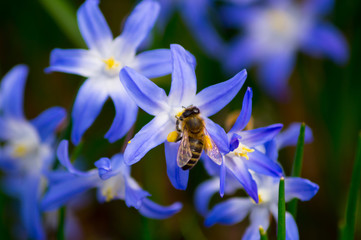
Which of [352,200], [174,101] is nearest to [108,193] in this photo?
[174,101]

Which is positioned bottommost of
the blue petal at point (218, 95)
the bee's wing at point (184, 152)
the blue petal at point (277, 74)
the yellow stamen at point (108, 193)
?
the blue petal at point (277, 74)

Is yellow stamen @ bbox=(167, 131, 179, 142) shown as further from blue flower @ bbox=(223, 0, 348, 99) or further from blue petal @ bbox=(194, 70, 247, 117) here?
blue flower @ bbox=(223, 0, 348, 99)

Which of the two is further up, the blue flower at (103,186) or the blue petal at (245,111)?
the blue petal at (245,111)

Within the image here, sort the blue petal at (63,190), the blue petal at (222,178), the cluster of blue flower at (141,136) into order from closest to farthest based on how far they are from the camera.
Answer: the blue petal at (222,178) < the cluster of blue flower at (141,136) < the blue petal at (63,190)

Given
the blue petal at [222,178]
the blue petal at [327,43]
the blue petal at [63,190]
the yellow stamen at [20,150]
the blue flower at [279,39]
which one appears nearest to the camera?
the blue petal at [222,178]

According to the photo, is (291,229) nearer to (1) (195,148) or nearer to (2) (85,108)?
(1) (195,148)

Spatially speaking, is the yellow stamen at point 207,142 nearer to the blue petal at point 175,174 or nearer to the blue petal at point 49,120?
the blue petal at point 175,174

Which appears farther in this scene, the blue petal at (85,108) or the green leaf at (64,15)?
the green leaf at (64,15)

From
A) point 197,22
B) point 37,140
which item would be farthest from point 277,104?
point 37,140

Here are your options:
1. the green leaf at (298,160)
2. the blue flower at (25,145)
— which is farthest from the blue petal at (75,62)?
the green leaf at (298,160)
